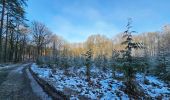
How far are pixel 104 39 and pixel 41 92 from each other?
11300 cm

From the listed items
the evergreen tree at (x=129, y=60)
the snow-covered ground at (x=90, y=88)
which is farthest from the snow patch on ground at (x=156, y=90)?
the evergreen tree at (x=129, y=60)

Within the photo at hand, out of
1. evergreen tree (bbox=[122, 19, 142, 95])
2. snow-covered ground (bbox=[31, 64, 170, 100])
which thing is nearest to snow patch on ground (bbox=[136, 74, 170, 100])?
snow-covered ground (bbox=[31, 64, 170, 100])

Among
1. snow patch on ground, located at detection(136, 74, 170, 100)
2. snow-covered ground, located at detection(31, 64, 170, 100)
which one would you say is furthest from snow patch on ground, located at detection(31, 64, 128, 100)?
snow patch on ground, located at detection(136, 74, 170, 100)

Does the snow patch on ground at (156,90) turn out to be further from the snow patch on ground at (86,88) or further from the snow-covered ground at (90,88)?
the snow patch on ground at (86,88)

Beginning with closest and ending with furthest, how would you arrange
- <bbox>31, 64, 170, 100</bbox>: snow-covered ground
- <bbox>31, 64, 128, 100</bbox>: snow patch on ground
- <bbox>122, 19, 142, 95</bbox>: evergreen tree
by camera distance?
<bbox>31, 64, 128, 100</bbox>: snow patch on ground < <bbox>31, 64, 170, 100</bbox>: snow-covered ground < <bbox>122, 19, 142, 95</bbox>: evergreen tree

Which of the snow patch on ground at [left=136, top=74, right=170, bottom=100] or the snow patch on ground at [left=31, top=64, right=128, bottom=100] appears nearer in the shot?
the snow patch on ground at [left=31, top=64, right=128, bottom=100]

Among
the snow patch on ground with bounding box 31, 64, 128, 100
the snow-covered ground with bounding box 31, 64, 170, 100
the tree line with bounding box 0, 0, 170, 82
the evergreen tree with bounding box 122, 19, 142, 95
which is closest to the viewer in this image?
the snow patch on ground with bounding box 31, 64, 128, 100

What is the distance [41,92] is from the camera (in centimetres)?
963

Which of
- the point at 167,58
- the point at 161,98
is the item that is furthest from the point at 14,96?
the point at 167,58

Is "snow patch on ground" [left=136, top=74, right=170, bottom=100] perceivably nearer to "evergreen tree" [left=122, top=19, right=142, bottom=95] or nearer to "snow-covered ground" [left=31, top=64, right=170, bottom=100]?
"snow-covered ground" [left=31, top=64, right=170, bottom=100]

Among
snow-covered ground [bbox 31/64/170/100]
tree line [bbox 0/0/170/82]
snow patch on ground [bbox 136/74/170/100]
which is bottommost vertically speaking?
snow patch on ground [bbox 136/74/170/100]

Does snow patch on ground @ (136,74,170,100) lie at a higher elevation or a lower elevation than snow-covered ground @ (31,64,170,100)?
lower

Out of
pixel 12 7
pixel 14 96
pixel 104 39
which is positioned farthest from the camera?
pixel 104 39

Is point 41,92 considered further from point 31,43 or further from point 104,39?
point 104,39
